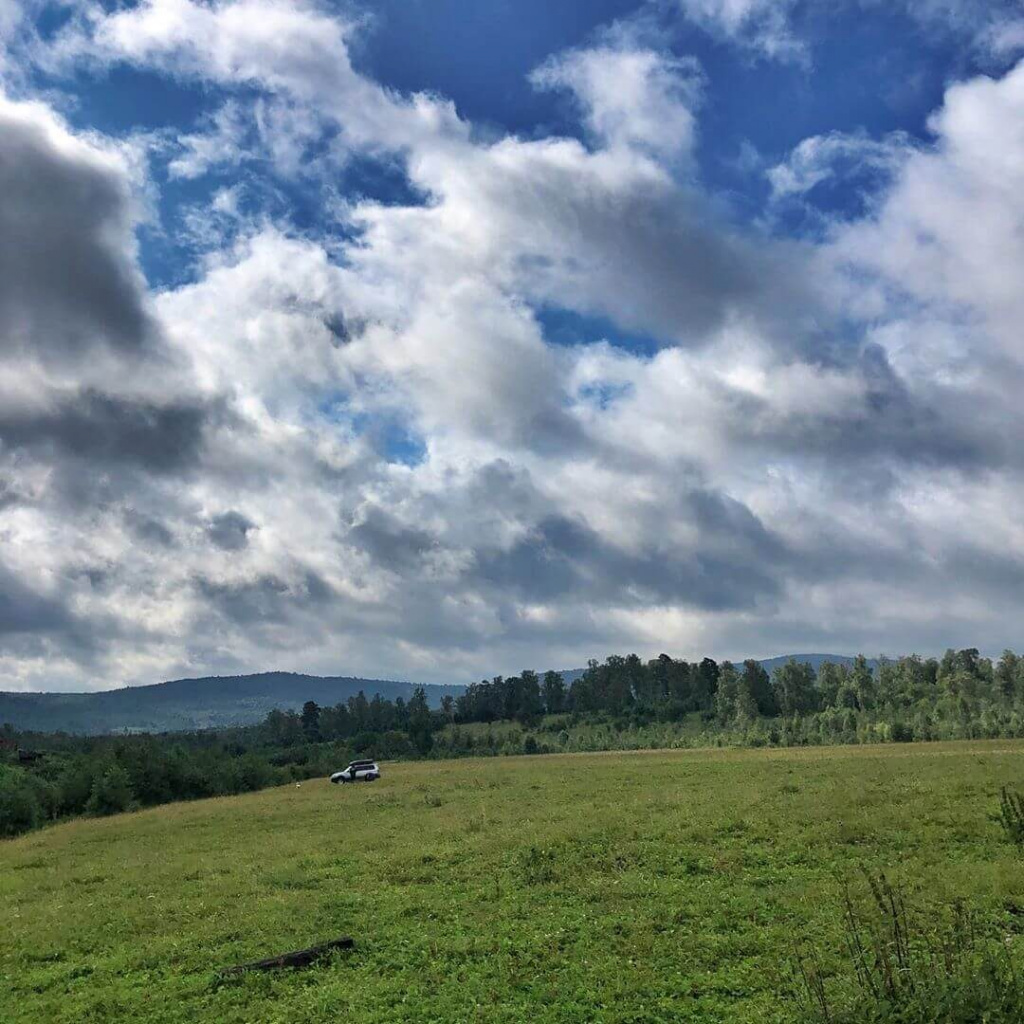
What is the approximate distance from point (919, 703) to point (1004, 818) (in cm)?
16703

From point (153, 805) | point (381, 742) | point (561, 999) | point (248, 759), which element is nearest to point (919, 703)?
point (381, 742)

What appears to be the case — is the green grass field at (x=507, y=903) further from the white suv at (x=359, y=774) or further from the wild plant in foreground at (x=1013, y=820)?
the white suv at (x=359, y=774)

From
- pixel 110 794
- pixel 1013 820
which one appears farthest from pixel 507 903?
pixel 110 794

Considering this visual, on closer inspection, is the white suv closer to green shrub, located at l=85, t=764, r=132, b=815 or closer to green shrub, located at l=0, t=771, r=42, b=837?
green shrub, located at l=85, t=764, r=132, b=815

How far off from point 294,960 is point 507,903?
769 cm

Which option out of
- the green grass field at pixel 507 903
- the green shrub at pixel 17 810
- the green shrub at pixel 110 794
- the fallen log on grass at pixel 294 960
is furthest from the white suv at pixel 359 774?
the fallen log on grass at pixel 294 960

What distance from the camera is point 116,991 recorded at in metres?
21.5

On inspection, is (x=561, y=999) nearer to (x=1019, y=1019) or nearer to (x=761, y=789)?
(x=1019, y=1019)

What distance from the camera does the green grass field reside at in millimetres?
19719

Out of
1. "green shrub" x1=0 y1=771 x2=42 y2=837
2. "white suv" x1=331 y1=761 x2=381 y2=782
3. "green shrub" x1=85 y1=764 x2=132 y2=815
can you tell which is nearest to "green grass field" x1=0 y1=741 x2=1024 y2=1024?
A: "green shrub" x1=0 y1=771 x2=42 y2=837

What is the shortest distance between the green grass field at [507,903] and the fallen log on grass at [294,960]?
598 mm

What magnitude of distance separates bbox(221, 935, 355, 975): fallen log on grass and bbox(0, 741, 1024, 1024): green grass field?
1.96 feet

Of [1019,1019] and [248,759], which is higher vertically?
[1019,1019]

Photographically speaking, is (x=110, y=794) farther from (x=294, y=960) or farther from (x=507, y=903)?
(x=294, y=960)
